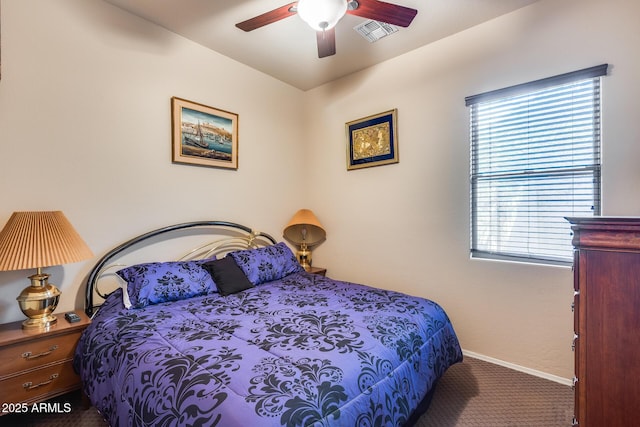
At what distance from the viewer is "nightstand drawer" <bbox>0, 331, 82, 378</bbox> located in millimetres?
1578

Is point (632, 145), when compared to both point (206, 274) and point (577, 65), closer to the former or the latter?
point (577, 65)

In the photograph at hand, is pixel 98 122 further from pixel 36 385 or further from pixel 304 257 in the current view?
pixel 304 257

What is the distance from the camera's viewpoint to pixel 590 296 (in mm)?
1138

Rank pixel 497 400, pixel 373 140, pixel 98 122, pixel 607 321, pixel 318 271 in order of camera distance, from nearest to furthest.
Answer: pixel 607 321, pixel 497 400, pixel 98 122, pixel 373 140, pixel 318 271

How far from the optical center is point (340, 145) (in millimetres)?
3490

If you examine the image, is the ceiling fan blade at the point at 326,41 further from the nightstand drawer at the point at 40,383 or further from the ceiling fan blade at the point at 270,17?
the nightstand drawer at the point at 40,383

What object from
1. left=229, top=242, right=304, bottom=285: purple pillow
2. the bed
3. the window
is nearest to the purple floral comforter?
the bed

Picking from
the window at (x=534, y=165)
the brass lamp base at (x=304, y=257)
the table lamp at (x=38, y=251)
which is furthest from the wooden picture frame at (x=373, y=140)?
the table lamp at (x=38, y=251)

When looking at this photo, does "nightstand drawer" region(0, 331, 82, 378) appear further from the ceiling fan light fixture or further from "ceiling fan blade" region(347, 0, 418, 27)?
"ceiling fan blade" region(347, 0, 418, 27)

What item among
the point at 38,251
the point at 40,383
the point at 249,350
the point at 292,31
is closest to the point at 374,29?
the point at 292,31

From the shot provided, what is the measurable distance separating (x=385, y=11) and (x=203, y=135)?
1877 millimetres

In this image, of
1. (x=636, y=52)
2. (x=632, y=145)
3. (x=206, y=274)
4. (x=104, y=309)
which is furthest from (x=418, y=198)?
(x=104, y=309)

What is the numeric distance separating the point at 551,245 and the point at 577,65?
4.25ft

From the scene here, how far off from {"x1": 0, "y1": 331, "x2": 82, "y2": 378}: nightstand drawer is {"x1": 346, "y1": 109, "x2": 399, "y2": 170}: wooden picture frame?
9.10 feet
